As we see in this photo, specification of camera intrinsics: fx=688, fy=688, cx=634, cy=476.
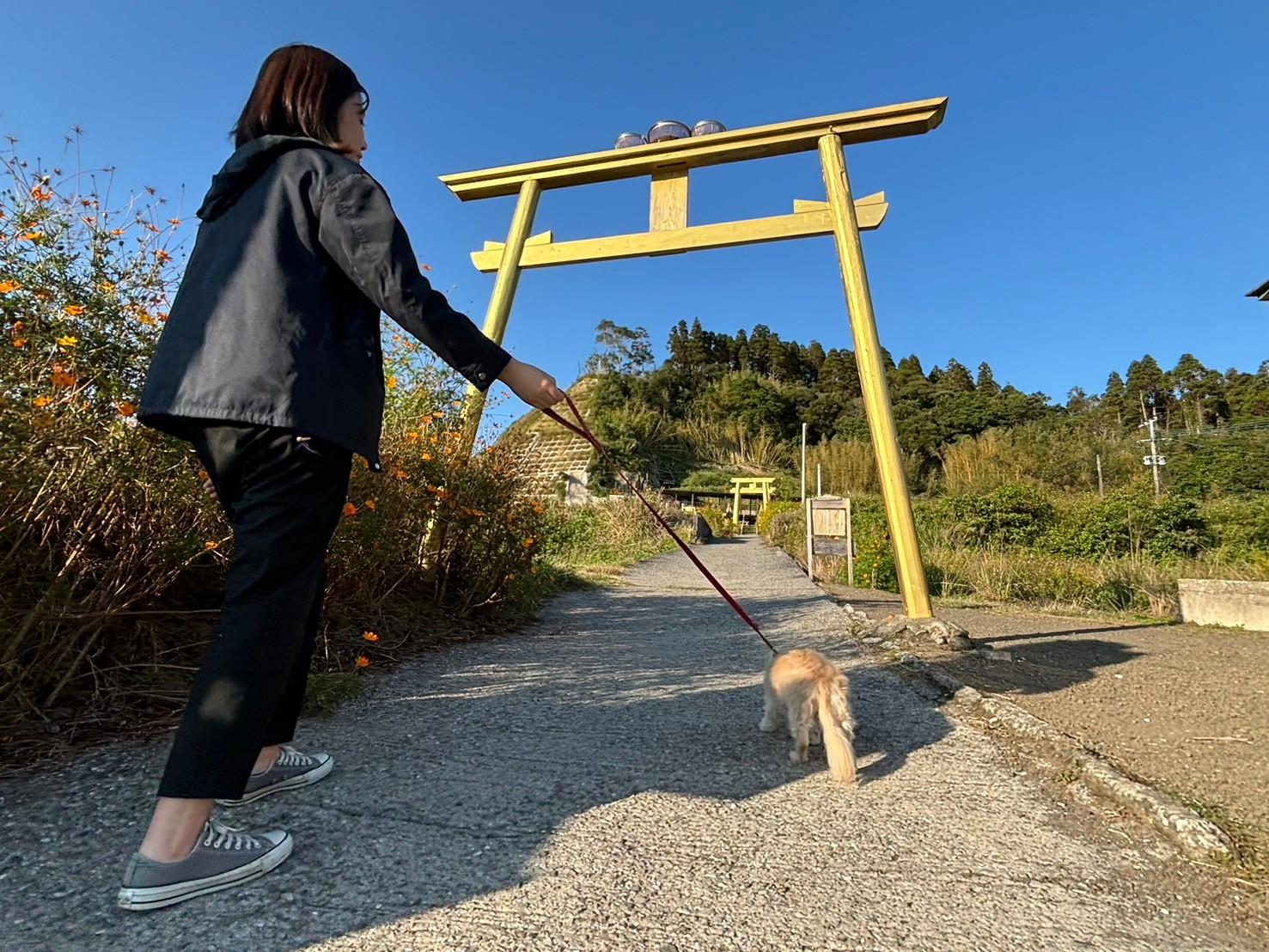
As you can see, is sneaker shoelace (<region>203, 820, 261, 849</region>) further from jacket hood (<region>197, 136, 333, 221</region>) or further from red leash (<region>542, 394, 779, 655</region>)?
jacket hood (<region>197, 136, 333, 221</region>)

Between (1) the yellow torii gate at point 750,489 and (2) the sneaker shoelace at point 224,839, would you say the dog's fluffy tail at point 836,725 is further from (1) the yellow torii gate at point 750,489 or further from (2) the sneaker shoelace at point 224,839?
(1) the yellow torii gate at point 750,489

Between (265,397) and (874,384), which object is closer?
(265,397)

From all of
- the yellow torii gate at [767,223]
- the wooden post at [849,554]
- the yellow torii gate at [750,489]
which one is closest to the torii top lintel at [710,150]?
the yellow torii gate at [767,223]

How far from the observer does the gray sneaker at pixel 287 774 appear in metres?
1.59

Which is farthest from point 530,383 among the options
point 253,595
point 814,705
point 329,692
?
point 329,692

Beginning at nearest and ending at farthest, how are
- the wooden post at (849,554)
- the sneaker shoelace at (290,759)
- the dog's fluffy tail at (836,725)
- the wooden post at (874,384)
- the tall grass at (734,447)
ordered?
the sneaker shoelace at (290,759), the dog's fluffy tail at (836,725), the wooden post at (874,384), the wooden post at (849,554), the tall grass at (734,447)

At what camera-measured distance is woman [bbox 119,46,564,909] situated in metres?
1.25

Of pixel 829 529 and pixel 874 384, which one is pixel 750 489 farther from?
pixel 874 384

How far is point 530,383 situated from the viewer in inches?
60.7

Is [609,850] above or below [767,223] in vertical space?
below

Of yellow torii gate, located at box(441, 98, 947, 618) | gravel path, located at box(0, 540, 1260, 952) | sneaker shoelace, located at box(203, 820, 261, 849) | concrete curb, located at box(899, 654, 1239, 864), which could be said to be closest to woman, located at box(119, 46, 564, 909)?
sneaker shoelace, located at box(203, 820, 261, 849)

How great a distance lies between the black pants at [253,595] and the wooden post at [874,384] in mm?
3345

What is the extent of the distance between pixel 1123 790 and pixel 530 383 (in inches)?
73.2

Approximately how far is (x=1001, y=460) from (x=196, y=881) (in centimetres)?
2278
